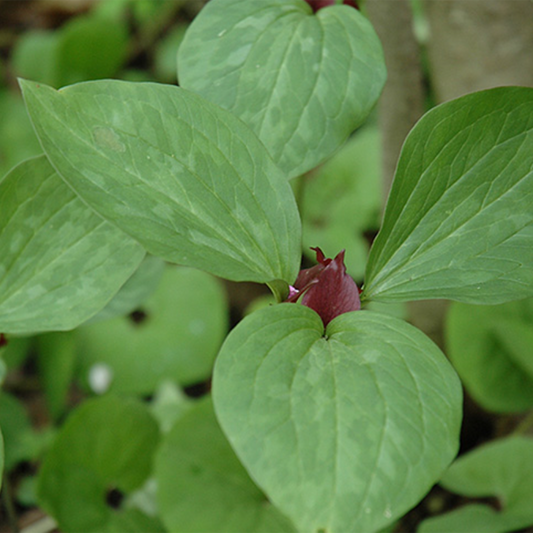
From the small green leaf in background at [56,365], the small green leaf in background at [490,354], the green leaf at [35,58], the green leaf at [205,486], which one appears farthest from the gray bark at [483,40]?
the green leaf at [35,58]

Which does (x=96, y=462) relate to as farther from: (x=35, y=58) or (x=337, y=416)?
(x=35, y=58)

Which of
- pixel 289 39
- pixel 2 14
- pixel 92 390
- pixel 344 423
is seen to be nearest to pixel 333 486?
pixel 344 423

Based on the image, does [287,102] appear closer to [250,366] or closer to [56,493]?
[250,366]

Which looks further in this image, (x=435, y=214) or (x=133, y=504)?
(x=133, y=504)

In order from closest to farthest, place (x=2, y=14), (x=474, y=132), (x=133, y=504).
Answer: (x=474, y=132) → (x=133, y=504) → (x=2, y=14)

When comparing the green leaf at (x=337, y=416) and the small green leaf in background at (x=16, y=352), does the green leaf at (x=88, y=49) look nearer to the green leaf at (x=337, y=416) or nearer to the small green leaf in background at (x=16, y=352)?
the small green leaf in background at (x=16, y=352)

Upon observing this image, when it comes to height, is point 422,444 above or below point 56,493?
above
